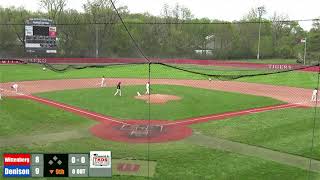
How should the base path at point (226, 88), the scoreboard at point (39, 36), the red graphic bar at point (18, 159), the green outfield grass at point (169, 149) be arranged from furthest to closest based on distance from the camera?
the scoreboard at point (39, 36), the base path at point (226, 88), the green outfield grass at point (169, 149), the red graphic bar at point (18, 159)

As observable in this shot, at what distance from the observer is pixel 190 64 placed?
193ft

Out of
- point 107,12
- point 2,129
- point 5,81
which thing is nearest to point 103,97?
point 2,129

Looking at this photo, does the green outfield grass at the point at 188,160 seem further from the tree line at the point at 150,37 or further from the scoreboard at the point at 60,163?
the tree line at the point at 150,37

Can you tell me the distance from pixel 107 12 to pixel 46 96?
5099 centimetres

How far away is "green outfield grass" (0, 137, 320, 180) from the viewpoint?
1316 cm

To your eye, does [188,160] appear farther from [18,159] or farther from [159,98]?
[159,98]

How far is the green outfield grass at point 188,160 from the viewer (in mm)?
13156

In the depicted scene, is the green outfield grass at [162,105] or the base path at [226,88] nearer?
the green outfield grass at [162,105]

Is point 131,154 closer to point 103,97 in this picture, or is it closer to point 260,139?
point 260,139

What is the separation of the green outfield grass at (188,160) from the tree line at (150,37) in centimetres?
5276

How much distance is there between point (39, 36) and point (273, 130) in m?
35.9

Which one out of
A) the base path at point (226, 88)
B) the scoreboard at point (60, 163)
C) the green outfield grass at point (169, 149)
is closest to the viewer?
the scoreboard at point (60, 163)

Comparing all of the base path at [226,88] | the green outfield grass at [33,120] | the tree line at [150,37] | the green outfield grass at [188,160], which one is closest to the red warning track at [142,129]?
the green outfield grass at [188,160]

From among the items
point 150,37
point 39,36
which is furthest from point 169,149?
point 150,37
